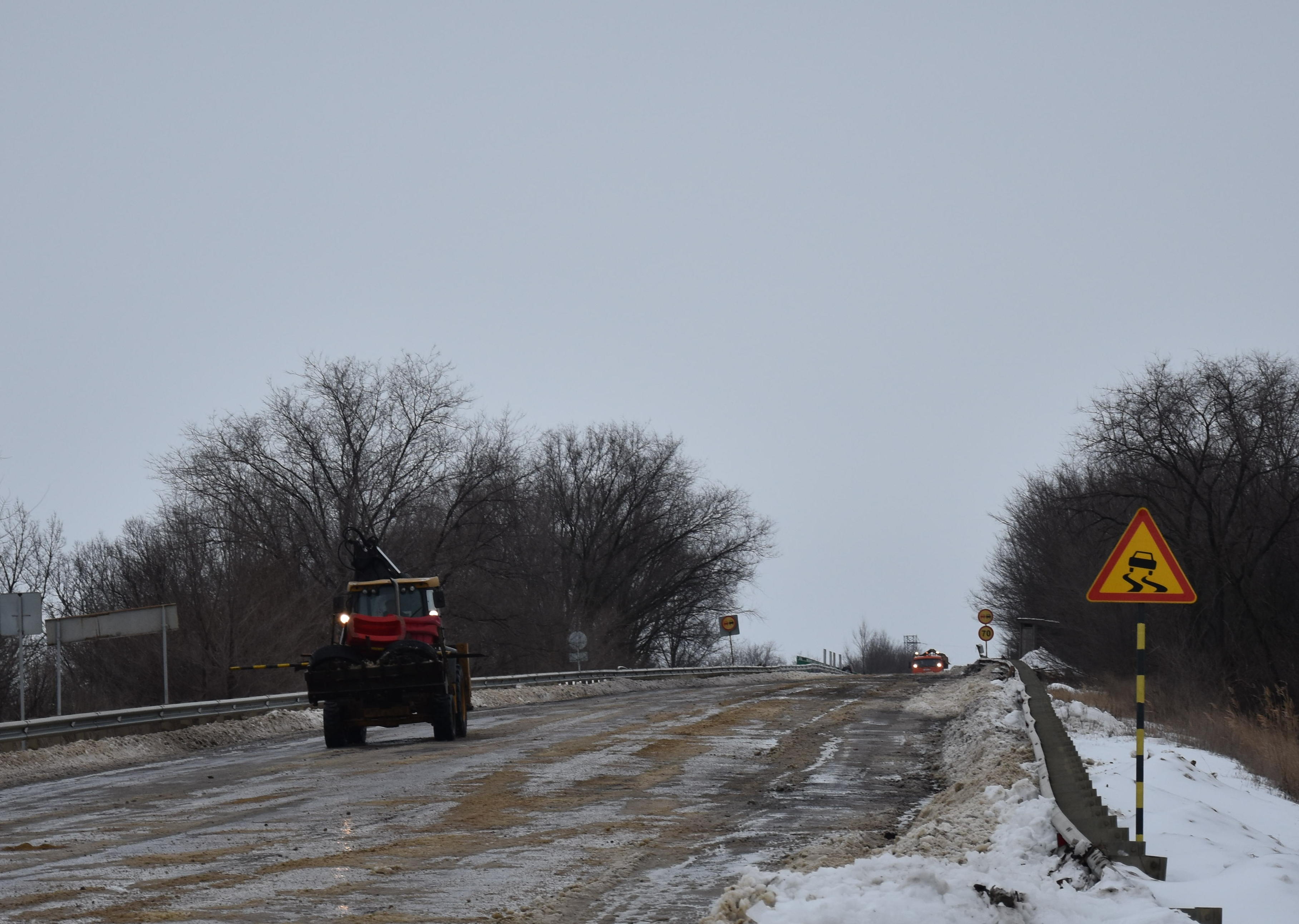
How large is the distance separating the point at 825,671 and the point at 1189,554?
3480 centimetres

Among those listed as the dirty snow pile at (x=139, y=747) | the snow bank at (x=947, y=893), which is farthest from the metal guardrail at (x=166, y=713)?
the snow bank at (x=947, y=893)

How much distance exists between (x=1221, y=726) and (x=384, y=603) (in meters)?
14.0

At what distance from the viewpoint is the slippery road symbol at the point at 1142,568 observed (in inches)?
398

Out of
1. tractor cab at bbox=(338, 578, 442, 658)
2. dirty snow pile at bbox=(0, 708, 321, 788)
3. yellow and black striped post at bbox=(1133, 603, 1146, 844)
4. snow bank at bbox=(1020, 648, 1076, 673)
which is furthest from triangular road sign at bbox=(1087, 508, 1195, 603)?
snow bank at bbox=(1020, 648, 1076, 673)

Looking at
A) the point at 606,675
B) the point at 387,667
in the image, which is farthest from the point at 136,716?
the point at 606,675

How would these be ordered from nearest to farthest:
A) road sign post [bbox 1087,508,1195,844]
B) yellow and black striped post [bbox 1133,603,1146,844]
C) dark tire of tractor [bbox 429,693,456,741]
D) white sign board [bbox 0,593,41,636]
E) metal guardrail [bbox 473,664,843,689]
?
yellow and black striped post [bbox 1133,603,1146,844] < road sign post [bbox 1087,508,1195,844] < dark tire of tractor [bbox 429,693,456,741] < white sign board [bbox 0,593,41,636] < metal guardrail [bbox 473,664,843,689]

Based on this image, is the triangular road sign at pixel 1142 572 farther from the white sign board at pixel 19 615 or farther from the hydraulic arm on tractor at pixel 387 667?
the white sign board at pixel 19 615

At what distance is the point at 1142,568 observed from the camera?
1016 cm

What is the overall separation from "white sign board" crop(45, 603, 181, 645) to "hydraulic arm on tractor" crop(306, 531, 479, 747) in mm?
4319

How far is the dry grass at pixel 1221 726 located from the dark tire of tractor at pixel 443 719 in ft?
36.0

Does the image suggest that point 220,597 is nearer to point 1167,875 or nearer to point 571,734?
point 571,734

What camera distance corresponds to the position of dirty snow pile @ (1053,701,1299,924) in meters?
7.05

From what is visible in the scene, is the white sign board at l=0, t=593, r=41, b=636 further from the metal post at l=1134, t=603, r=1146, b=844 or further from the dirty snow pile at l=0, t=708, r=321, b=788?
the metal post at l=1134, t=603, r=1146, b=844

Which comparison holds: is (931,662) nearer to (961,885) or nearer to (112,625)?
(112,625)
